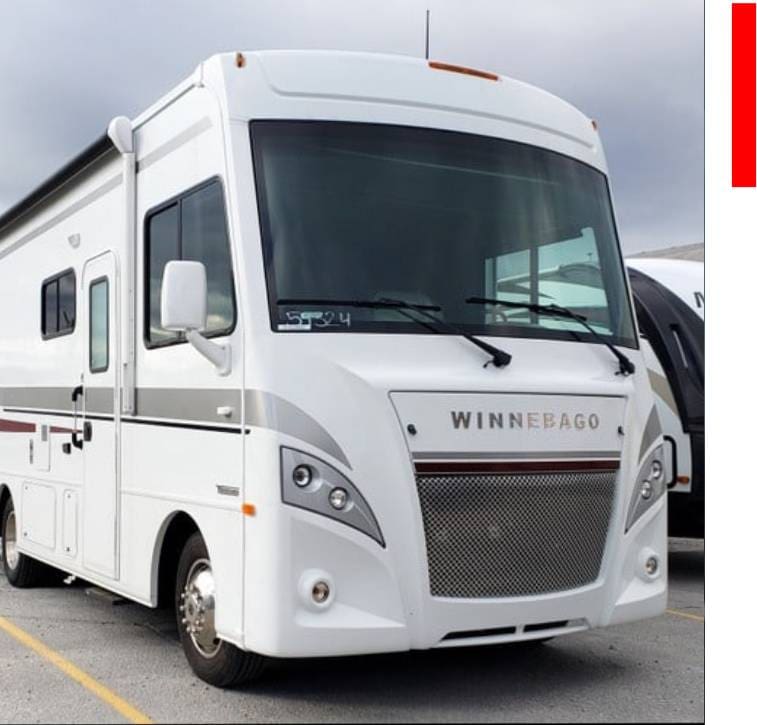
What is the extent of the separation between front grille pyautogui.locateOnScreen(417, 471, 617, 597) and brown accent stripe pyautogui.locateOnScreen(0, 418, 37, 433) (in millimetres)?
4306

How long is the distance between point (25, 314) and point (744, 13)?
5.69 metres

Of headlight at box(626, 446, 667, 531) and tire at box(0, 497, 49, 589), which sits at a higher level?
headlight at box(626, 446, 667, 531)

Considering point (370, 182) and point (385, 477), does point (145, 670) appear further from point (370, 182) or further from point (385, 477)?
point (370, 182)

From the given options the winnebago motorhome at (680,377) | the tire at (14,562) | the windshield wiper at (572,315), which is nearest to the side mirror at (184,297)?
the windshield wiper at (572,315)

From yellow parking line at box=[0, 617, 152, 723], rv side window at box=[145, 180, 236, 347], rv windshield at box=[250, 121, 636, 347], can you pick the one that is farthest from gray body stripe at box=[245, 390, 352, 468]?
yellow parking line at box=[0, 617, 152, 723]

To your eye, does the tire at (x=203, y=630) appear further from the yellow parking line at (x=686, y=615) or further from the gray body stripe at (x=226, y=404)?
the yellow parking line at (x=686, y=615)

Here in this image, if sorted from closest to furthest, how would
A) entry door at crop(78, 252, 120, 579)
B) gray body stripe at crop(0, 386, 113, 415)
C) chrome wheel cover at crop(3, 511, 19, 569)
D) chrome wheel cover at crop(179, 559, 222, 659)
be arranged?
1. chrome wheel cover at crop(179, 559, 222, 659)
2. entry door at crop(78, 252, 120, 579)
3. gray body stripe at crop(0, 386, 113, 415)
4. chrome wheel cover at crop(3, 511, 19, 569)

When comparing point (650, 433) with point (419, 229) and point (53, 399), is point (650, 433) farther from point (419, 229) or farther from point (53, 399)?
point (53, 399)

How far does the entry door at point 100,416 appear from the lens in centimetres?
668

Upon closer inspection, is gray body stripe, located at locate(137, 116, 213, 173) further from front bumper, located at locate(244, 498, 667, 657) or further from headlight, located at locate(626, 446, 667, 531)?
headlight, located at locate(626, 446, 667, 531)

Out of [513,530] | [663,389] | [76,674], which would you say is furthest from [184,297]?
[663,389]

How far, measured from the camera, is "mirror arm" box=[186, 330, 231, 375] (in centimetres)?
533

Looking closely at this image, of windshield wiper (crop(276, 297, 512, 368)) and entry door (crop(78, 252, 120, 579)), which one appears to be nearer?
windshield wiper (crop(276, 297, 512, 368))

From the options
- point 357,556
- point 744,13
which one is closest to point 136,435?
point 357,556
